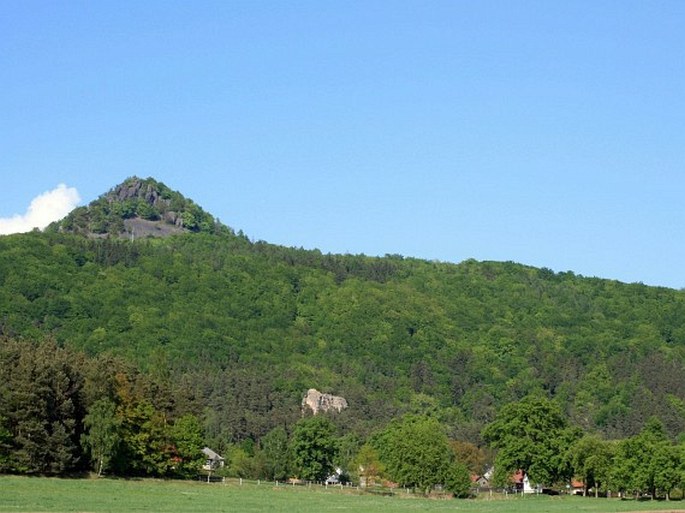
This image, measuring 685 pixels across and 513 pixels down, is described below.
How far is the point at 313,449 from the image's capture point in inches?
5463

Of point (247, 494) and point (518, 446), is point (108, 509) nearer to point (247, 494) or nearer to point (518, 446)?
point (247, 494)

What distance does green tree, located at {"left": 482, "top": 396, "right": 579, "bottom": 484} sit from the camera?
13338cm

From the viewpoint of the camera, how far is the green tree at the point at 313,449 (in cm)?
13838

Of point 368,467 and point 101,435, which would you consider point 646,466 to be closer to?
point 368,467

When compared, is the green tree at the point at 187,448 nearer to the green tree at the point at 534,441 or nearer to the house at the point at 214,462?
the green tree at the point at 534,441

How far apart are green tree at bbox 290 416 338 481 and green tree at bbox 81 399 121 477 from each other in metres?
34.2

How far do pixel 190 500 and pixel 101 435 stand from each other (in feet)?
77.4

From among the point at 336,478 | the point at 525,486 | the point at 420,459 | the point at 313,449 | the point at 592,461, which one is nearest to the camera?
the point at 420,459

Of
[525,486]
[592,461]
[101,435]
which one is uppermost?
[592,461]

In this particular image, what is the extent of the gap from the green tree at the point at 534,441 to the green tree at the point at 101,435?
44.6 meters

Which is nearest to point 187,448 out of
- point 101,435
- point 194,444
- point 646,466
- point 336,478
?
point 194,444

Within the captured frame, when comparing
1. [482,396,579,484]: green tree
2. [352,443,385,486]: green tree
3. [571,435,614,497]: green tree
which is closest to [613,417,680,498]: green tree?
[571,435,614,497]: green tree

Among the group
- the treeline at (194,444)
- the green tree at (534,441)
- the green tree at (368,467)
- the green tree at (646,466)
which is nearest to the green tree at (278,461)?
the treeline at (194,444)

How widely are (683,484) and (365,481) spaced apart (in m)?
36.1
